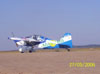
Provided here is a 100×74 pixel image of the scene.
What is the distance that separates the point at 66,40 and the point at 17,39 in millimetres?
8426

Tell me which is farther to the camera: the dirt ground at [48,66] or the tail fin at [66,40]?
the tail fin at [66,40]

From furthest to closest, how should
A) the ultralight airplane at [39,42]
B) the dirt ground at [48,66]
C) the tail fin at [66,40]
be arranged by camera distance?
the tail fin at [66,40] → the ultralight airplane at [39,42] → the dirt ground at [48,66]

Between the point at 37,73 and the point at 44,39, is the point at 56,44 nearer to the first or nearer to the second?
the point at 44,39

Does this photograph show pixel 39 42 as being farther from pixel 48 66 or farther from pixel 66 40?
pixel 48 66

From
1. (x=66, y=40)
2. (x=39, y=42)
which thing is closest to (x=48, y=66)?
(x=39, y=42)

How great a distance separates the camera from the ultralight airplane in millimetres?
38344

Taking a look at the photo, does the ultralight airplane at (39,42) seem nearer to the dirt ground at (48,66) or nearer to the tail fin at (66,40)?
the tail fin at (66,40)

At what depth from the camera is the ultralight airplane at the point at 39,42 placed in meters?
38.3

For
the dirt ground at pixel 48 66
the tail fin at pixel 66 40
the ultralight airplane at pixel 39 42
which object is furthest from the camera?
the tail fin at pixel 66 40

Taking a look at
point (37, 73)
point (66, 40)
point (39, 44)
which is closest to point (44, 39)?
point (39, 44)

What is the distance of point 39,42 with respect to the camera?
3891cm

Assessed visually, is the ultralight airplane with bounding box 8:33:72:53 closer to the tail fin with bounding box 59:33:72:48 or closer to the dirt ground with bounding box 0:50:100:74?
the tail fin with bounding box 59:33:72:48

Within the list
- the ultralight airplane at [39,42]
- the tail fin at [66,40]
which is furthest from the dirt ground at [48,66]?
the tail fin at [66,40]

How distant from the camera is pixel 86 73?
368 inches
